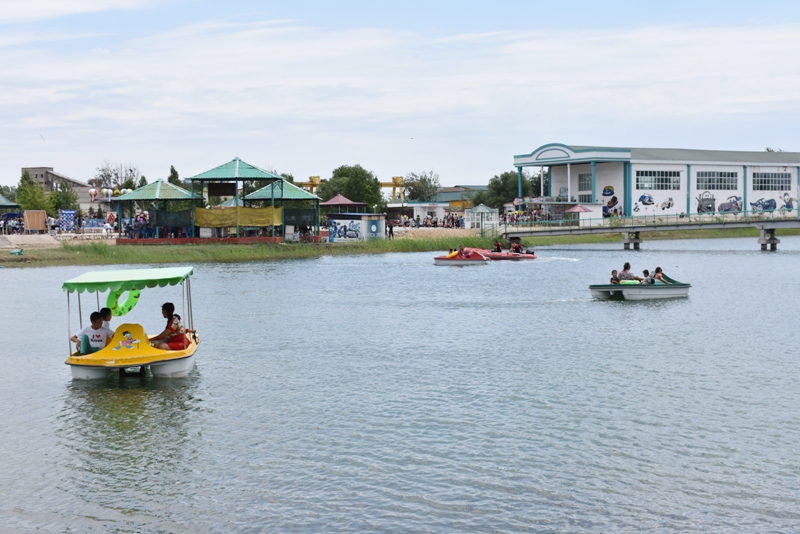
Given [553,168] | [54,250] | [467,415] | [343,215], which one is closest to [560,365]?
[467,415]

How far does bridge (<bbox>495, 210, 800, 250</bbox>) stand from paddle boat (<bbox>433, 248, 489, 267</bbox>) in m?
19.3

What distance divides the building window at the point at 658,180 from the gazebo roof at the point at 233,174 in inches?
1783

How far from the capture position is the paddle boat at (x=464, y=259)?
60219 mm

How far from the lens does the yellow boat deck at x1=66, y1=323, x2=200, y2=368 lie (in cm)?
2031

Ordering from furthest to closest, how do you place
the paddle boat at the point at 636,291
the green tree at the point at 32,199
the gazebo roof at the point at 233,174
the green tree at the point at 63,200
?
the green tree at the point at 63,200 < the green tree at the point at 32,199 < the gazebo roof at the point at 233,174 < the paddle boat at the point at 636,291

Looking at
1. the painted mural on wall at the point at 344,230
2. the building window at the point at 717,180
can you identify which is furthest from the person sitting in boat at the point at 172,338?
the building window at the point at 717,180

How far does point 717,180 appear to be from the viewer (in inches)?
4031

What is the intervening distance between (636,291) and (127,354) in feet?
77.6

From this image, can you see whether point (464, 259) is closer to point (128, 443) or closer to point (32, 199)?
point (128, 443)

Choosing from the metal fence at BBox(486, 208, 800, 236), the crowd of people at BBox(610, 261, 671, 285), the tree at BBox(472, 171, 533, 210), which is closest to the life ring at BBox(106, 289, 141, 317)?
the crowd of people at BBox(610, 261, 671, 285)

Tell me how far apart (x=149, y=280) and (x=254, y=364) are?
3.91 meters

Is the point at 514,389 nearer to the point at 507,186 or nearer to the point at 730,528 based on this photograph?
the point at 730,528

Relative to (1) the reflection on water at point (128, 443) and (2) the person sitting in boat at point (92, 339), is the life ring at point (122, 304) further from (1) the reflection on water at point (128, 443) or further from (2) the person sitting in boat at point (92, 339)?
(1) the reflection on water at point (128, 443)

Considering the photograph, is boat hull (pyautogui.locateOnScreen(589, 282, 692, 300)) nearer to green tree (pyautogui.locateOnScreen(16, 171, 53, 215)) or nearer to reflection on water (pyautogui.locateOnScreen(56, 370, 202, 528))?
reflection on water (pyautogui.locateOnScreen(56, 370, 202, 528))
